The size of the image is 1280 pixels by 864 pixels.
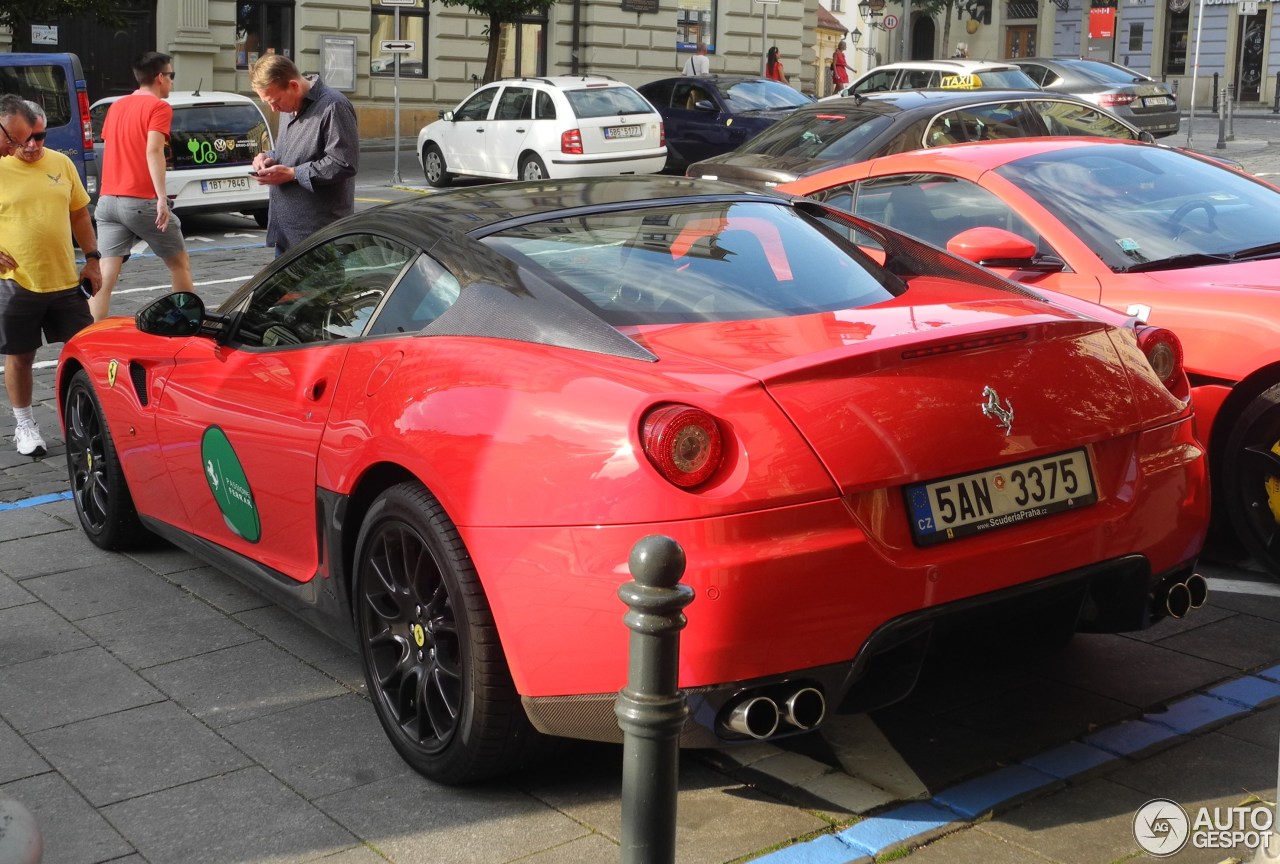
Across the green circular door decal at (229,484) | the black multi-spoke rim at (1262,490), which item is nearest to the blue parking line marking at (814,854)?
the green circular door decal at (229,484)

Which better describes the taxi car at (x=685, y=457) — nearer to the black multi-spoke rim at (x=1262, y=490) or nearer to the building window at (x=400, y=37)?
the black multi-spoke rim at (x=1262, y=490)

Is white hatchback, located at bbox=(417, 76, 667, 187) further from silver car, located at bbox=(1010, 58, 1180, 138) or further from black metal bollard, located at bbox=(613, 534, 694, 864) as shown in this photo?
black metal bollard, located at bbox=(613, 534, 694, 864)

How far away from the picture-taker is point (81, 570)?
18.7 ft

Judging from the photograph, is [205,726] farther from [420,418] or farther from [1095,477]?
[1095,477]

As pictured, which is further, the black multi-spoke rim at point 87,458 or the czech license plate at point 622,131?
the czech license plate at point 622,131

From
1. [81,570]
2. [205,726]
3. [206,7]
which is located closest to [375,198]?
[206,7]

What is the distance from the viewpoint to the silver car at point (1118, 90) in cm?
2403

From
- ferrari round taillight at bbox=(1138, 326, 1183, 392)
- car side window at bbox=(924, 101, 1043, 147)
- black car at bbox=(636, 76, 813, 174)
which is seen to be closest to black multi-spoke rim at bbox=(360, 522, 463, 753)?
ferrari round taillight at bbox=(1138, 326, 1183, 392)

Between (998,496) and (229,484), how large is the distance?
7.90ft

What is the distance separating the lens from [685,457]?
320 centimetres

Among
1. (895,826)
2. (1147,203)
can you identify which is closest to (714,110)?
(1147,203)

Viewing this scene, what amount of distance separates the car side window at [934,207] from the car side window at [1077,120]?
511 cm

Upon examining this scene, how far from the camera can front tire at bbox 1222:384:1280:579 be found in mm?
5020

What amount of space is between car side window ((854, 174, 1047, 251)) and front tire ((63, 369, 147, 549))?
3087 millimetres
